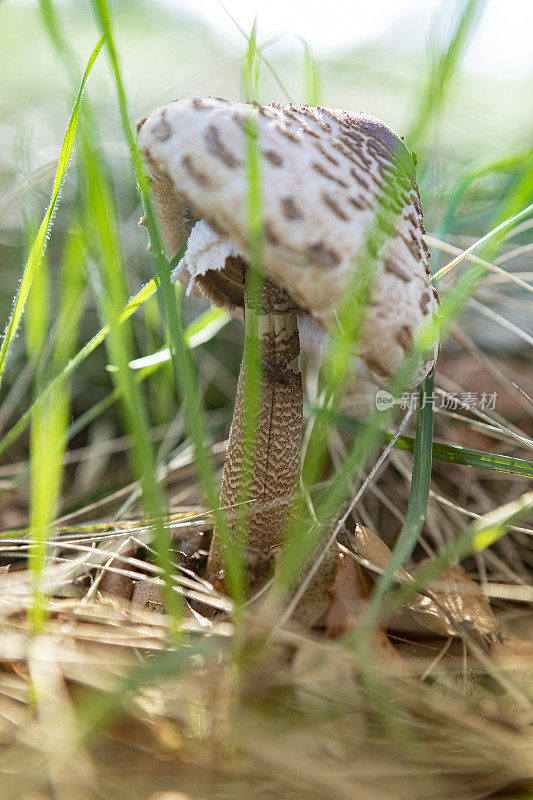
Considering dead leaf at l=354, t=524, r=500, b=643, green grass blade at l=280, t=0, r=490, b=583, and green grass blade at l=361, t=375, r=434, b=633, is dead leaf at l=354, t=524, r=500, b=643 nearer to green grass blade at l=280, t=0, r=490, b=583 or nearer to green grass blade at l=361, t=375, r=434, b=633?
green grass blade at l=361, t=375, r=434, b=633

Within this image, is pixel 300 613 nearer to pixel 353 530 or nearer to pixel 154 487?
pixel 353 530

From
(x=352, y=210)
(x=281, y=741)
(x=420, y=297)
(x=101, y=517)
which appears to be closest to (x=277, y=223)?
(x=352, y=210)

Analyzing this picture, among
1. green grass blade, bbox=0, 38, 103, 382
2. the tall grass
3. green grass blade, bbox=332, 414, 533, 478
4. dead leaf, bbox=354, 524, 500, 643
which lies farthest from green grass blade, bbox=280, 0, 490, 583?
green grass blade, bbox=0, 38, 103, 382

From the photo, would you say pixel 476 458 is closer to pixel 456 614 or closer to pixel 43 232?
pixel 456 614

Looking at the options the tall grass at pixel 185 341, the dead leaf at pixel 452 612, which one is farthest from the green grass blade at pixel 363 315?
the dead leaf at pixel 452 612

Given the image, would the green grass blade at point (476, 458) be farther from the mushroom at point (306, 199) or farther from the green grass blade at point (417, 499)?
the mushroom at point (306, 199)

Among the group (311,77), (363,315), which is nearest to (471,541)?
→ (363,315)

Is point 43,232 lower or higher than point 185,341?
higher

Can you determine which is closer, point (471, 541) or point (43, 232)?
point (471, 541)
